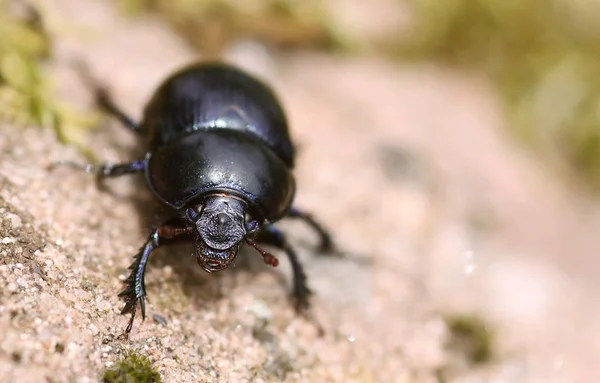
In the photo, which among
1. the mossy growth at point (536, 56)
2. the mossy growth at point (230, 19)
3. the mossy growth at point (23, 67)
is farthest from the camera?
the mossy growth at point (536, 56)

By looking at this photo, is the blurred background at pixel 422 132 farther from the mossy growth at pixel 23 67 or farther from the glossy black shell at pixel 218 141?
the glossy black shell at pixel 218 141

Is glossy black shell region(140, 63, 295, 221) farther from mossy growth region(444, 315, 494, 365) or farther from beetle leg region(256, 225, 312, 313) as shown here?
mossy growth region(444, 315, 494, 365)

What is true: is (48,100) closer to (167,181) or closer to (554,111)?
(167,181)

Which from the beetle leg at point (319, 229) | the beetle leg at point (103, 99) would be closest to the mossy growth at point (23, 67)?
the beetle leg at point (103, 99)

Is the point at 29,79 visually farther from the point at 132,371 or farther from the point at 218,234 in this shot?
the point at 132,371

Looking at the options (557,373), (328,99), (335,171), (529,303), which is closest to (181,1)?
(328,99)
